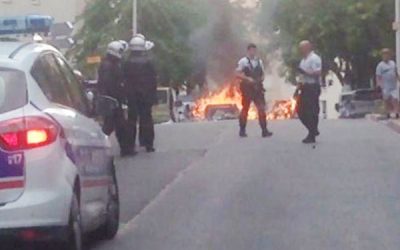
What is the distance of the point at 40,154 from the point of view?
10305mm

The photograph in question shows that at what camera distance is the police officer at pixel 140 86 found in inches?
893

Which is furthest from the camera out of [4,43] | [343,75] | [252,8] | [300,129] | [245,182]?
[343,75]

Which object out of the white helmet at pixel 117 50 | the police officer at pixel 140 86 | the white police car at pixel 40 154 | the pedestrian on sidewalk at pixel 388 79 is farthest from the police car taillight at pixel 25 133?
the pedestrian on sidewalk at pixel 388 79

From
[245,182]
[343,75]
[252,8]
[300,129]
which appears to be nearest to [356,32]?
[252,8]

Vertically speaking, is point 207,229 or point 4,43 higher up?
point 4,43

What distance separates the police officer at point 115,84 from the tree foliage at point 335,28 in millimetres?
31176

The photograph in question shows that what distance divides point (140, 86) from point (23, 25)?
7.53 m

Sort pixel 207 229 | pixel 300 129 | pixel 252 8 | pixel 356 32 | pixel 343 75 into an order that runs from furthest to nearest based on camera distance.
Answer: pixel 343 75 < pixel 252 8 < pixel 356 32 < pixel 300 129 < pixel 207 229

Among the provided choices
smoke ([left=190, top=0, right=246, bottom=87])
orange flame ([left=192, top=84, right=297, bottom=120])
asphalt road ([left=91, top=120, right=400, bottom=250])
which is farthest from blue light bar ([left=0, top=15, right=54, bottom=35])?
orange flame ([left=192, top=84, right=297, bottom=120])

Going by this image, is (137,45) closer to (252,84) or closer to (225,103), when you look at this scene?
(252,84)

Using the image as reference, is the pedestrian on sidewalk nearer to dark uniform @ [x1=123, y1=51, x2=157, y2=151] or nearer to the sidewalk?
the sidewalk

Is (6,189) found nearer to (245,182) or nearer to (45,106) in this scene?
(45,106)

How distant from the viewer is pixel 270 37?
63.5 m

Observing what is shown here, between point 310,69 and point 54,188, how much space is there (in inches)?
545
